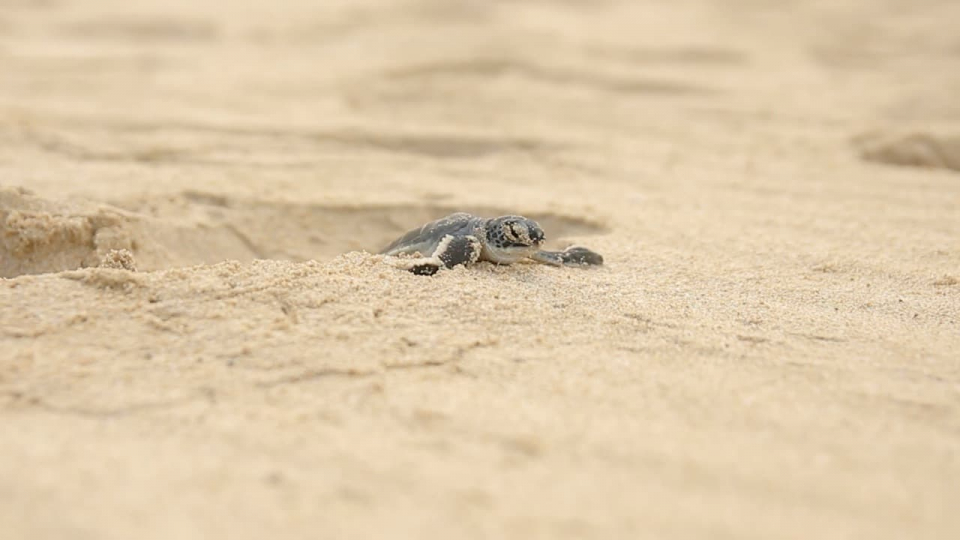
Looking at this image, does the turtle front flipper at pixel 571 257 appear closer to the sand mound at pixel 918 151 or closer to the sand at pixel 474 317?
the sand at pixel 474 317

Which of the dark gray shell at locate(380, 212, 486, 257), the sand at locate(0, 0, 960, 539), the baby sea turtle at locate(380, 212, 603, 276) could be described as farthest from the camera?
the dark gray shell at locate(380, 212, 486, 257)

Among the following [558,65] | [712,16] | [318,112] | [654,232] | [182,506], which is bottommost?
[182,506]

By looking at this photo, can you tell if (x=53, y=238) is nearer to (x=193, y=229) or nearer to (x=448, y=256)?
(x=193, y=229)

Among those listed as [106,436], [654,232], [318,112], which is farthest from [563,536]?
[318,112]

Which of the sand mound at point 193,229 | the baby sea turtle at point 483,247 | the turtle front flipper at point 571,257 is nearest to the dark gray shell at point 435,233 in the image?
the baby sea turtle at point 483,247

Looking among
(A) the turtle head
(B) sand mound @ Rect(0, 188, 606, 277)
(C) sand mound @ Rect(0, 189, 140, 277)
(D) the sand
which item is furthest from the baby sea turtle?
(C) sand mound @ Rect(0, 189, 140, 277)

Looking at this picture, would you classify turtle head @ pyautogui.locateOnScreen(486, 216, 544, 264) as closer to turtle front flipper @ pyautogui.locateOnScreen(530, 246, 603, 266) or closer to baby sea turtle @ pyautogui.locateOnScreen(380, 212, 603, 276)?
baby sea turtle @ pyautogui.locateOnScreen(380, 212, 603, 276)

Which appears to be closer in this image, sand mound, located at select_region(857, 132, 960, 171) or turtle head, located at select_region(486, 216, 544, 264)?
turtle head, located at select_region(486, 216, 544, 264)

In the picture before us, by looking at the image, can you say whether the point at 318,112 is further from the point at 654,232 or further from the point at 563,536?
the point at 563,536
